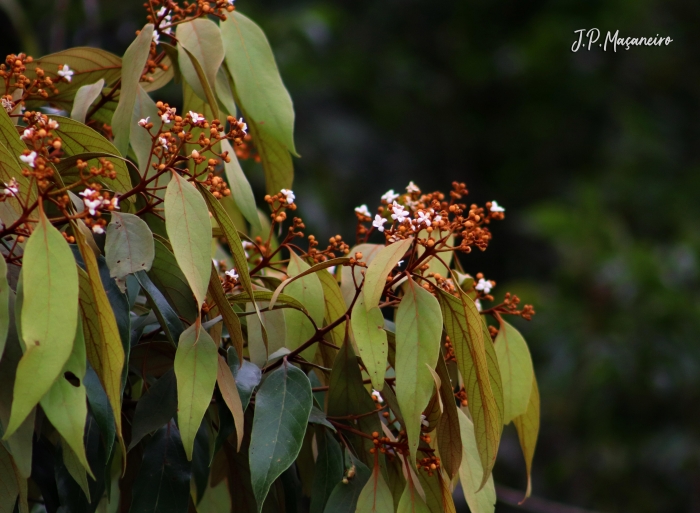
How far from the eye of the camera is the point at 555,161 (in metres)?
5.37

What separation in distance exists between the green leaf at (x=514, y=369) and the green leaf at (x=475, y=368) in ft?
0.42

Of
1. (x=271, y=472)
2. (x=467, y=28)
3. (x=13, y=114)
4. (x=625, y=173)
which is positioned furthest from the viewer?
(x=467, y=28)

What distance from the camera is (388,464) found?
84cm

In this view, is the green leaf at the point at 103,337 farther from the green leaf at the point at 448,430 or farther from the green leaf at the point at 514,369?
the green leaf at the point at 514,369

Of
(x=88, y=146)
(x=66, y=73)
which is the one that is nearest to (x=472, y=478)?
(x=88, y=146)

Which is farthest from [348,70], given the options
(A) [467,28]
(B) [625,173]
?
(B) [625,173]

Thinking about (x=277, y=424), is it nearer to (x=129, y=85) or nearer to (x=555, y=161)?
(x=129, y=85)

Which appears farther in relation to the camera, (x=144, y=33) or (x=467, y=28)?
(x=467, y=28)

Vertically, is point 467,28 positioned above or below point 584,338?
above

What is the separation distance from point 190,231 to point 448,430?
32 centimetres

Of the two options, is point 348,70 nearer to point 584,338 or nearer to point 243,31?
point 584,338

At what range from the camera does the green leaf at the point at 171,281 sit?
31.3 inches

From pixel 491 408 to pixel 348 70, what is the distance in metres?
4.66

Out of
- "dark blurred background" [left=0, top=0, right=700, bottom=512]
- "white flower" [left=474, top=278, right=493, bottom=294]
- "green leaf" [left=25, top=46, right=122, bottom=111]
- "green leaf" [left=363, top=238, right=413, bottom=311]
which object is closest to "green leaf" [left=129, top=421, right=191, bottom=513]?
"green leaf" [left=363, top=238, right=413, bottom=311]
